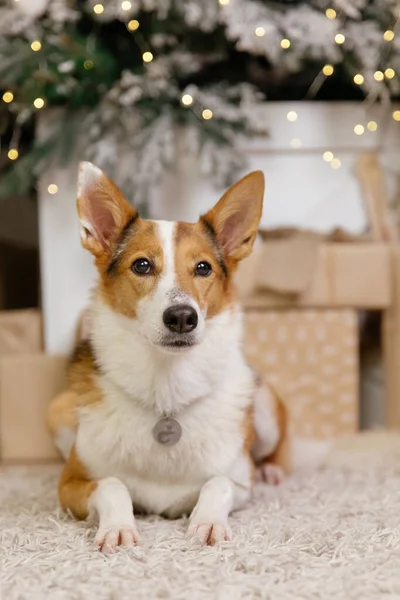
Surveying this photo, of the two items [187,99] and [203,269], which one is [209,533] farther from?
[187,99]

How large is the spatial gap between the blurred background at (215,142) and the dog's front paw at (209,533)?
1.03 m

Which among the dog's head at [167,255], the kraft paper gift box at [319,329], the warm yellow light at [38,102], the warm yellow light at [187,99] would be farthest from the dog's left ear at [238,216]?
the warm yellow light at [38,102]

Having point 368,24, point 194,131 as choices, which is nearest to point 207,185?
point 194,131

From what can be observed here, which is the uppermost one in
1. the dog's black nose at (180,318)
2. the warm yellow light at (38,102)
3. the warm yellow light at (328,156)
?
the warm yellow light at (38,102)

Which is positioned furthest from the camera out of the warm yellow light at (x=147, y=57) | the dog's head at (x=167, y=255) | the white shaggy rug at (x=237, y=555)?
the warm yellow light at (x=147, y=57)

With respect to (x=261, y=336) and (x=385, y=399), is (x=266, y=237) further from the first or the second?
(x=385, y=399)

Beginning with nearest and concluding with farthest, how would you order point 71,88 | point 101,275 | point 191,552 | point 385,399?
point 191,552
point 101,275
point 71,88
point 385,399

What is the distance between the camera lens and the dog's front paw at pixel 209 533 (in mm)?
1147

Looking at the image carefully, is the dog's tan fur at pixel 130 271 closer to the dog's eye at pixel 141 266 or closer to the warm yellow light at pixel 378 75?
the dog's eye at pixel 141 266

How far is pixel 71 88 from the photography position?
2.09 m

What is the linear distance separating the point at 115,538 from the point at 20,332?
1.34m

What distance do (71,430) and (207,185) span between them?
1105 mm

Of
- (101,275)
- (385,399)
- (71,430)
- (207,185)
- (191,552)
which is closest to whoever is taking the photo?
(191,552)

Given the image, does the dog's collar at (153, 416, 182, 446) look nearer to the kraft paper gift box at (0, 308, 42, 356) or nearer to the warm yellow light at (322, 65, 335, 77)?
the kraft paper gift box at (0, 308, 42, 356)
